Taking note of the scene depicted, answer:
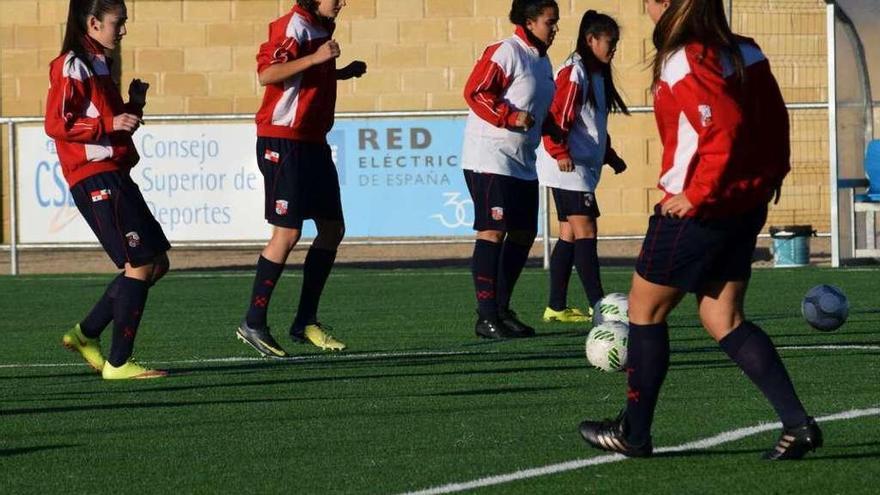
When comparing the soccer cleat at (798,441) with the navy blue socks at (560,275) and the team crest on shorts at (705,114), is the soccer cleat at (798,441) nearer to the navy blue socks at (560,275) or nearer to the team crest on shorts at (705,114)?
the team crest on shorts at (705,114)

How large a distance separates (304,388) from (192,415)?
0.88 metres

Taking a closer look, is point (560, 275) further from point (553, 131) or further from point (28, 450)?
point (28, 450)

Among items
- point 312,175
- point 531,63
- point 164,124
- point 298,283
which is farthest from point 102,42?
point 164,124

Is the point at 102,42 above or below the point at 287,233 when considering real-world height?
above

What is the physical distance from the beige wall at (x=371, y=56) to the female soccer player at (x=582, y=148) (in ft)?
34.4

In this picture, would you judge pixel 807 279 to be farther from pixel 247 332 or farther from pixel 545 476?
pixel 545 476

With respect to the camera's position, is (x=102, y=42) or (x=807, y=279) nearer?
(x=102, y=42)

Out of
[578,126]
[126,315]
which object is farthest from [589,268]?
[126,315]

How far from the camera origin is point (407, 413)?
7039mm

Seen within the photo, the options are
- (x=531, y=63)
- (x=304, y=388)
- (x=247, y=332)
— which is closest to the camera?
(x=304, y=388)

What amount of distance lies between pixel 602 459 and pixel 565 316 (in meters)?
5.59

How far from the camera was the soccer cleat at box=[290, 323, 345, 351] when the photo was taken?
9.71 m

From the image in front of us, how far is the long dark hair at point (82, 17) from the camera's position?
8.30m

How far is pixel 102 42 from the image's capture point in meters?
8.37
